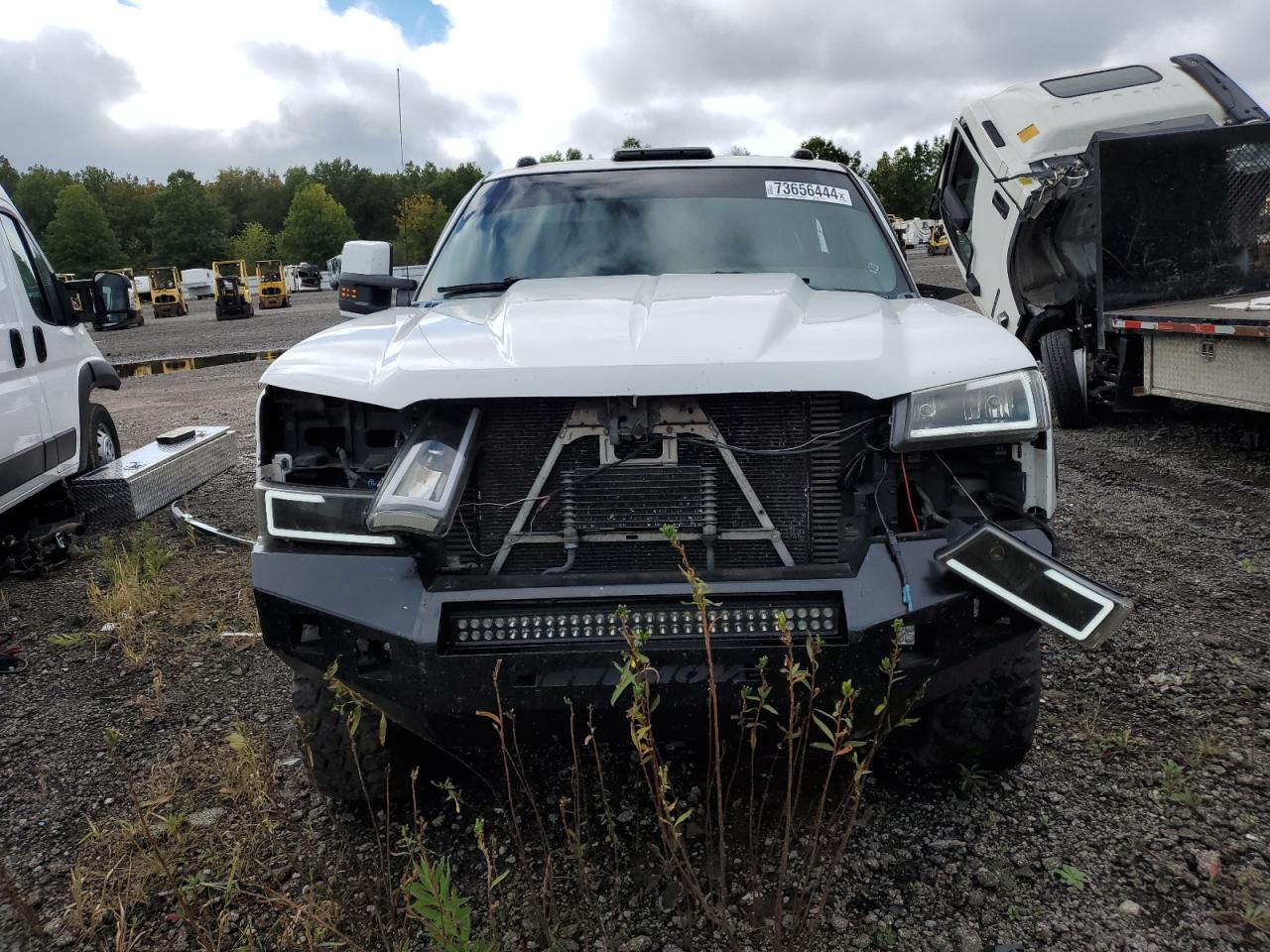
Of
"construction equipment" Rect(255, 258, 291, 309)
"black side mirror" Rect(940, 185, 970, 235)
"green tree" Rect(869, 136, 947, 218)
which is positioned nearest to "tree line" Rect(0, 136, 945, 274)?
"green tree" Rect(869, 136, 947, 218)

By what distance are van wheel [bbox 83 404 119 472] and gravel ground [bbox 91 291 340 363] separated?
46.8 ft

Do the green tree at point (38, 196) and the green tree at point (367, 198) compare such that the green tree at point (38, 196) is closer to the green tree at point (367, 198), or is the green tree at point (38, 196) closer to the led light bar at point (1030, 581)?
the green tree at point (367, 198)

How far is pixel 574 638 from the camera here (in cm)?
222

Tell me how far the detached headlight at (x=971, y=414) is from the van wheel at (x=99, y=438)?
567 centimetres

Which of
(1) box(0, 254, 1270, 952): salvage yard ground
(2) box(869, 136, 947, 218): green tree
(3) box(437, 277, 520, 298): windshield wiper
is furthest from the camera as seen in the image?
(2) box(869, 136, 947, 218): green tree

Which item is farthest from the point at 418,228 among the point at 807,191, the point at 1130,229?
the point at 807,191

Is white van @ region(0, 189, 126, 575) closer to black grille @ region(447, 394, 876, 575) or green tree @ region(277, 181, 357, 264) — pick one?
black grille @ region(447, 394, 876, 575)

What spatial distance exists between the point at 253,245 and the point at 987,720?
9324 cm

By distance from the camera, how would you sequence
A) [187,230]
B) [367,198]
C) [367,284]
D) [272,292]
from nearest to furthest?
[367,284], [272,292], [187,230], [367,198]

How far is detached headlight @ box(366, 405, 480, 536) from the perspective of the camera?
2.23 meters

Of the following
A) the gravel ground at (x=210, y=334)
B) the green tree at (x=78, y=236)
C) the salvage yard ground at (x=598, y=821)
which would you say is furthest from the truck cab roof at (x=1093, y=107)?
the green tree at (x=78, y=236)

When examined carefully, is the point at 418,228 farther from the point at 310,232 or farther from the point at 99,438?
the point at 99,438

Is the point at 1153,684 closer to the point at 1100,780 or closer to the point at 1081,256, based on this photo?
the point at 1100,780

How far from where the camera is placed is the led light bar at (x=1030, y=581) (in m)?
2.19
